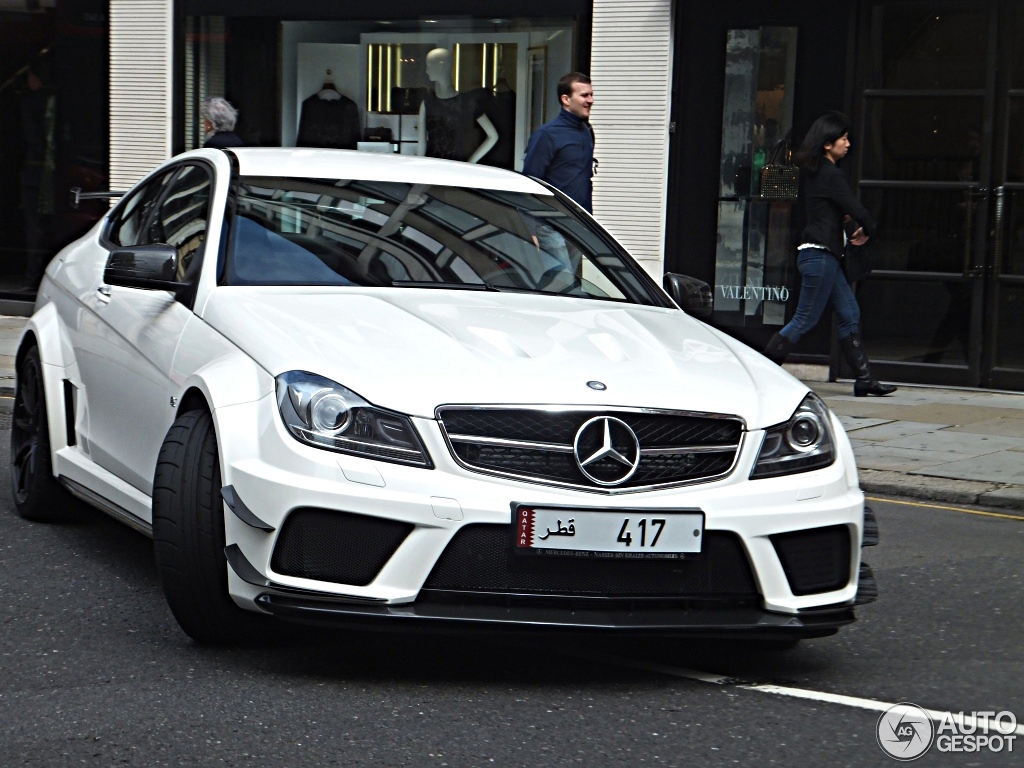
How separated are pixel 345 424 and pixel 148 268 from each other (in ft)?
4.37

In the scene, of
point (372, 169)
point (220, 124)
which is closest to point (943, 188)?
point (220, 124)

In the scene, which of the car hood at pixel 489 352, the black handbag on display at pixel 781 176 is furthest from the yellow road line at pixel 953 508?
the black handbag on display at pixel 781 176

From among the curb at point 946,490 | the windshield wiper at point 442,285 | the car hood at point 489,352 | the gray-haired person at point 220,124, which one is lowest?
the curb at point 946,490

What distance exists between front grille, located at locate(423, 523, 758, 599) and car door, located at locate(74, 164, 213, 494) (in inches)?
49.6

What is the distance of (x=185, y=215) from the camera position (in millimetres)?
5801

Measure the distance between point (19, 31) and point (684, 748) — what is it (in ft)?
44.0

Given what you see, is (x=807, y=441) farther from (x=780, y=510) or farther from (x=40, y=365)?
(x=40, y=365)

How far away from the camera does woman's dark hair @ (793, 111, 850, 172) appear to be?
444 inches

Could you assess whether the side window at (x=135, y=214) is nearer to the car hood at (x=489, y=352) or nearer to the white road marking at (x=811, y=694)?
the car hood at (x=489, y=352)

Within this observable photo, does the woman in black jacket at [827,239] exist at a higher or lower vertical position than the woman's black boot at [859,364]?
higher

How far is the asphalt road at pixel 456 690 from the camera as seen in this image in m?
3.84

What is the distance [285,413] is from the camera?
4273 mm

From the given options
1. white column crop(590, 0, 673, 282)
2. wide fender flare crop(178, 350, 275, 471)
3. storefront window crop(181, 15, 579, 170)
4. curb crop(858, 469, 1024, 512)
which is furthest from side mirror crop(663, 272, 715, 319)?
storefront window crop(181, 15, 579, 170)

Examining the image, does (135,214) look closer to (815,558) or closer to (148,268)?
(148,268)
